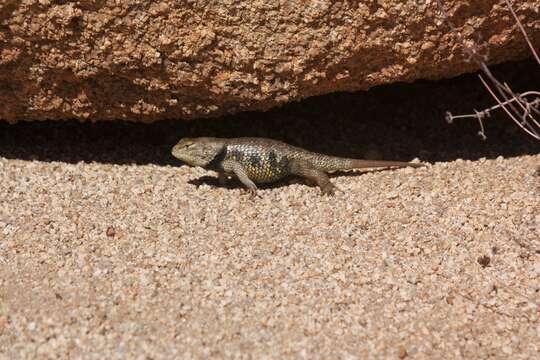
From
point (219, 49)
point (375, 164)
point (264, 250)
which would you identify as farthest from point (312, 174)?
point (219, 49)

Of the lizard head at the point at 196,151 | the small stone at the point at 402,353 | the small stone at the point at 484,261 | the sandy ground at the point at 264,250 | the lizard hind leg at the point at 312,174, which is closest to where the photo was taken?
the small stone at the point at 402,353

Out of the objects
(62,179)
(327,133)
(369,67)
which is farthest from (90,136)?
(369,67)

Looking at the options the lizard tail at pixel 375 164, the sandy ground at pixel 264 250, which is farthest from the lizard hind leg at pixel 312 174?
the lizard tail at pixel 375 164

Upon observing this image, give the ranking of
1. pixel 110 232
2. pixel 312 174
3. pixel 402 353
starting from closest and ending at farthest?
pixel 402 353 < pixel 110 232 < pixel 312 174

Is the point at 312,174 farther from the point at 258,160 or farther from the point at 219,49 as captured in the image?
the point at 219,49

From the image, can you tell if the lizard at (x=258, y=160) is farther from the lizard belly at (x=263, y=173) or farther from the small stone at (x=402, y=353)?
the small stone at (x=402, y=353)

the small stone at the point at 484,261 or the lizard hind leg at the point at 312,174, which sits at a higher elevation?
the lizard hind leg at the point at 312,174
